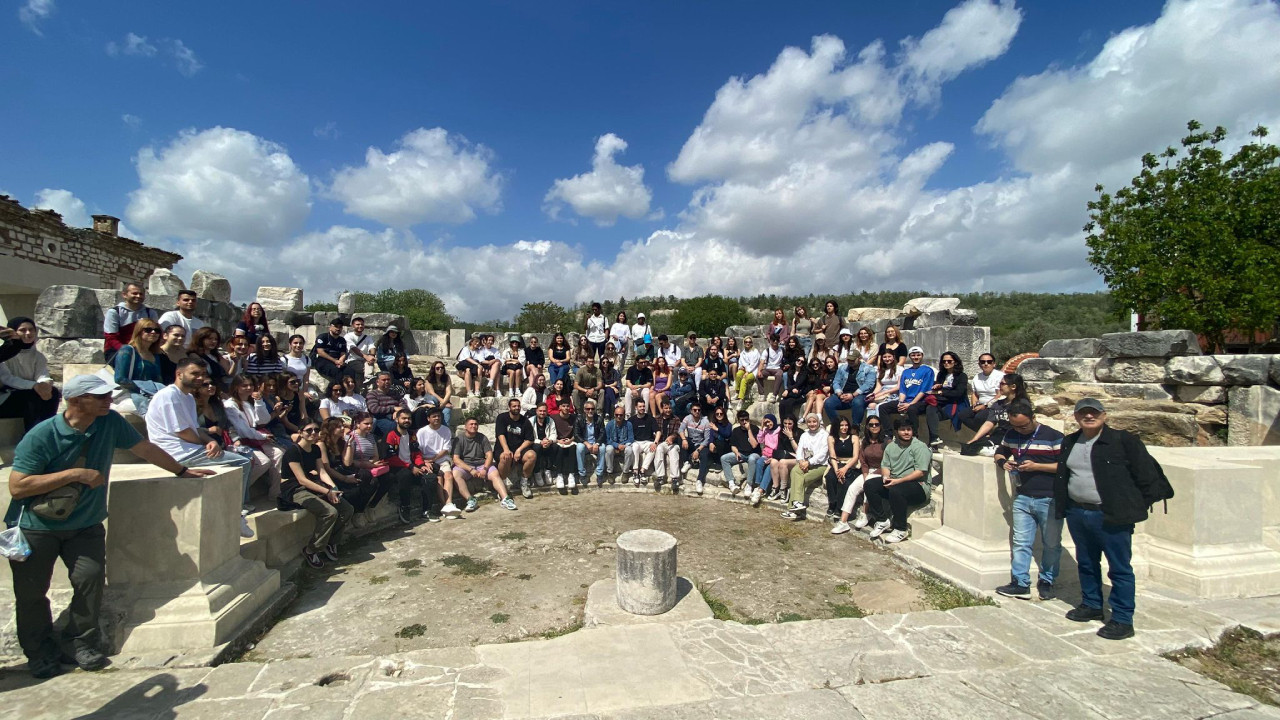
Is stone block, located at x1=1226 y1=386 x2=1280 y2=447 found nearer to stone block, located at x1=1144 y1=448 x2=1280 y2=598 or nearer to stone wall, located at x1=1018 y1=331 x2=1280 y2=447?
stone wall, located at x1=1018 y1=331 x2=1280 y2=447

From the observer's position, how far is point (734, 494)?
8062mm

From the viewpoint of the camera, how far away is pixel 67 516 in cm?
310

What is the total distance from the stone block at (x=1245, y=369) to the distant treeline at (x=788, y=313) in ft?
40.2

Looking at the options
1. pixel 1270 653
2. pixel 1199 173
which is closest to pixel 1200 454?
pixel 1270 653

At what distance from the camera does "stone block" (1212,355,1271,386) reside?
7.07 m

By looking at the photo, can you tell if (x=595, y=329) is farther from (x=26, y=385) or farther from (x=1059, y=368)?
(x=26, y=385)

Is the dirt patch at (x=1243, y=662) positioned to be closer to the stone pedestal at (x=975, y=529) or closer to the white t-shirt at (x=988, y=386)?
the stone pedestal at (x=975, y=529)

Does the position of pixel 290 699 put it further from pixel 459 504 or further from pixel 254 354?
pixel 254 354

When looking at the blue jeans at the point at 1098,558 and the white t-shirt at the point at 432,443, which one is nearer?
the blue jeans at the point at 1098,558

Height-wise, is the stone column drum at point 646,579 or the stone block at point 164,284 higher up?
the stone block at point 164,284

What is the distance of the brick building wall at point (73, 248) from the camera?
15320 mm

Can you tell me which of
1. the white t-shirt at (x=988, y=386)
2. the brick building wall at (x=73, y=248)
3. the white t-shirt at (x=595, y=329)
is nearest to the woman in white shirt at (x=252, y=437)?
the white t-shirt at (x=595, y=329)

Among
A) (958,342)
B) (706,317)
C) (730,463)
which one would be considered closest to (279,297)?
(730,463)

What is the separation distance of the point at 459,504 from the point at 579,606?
3549mm
